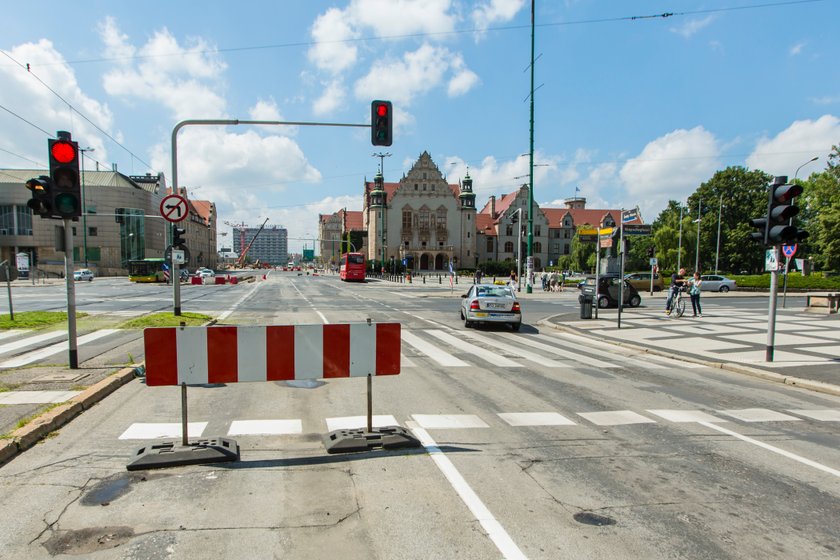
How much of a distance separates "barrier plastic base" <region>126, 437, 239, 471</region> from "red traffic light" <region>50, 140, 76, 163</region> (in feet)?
18.3

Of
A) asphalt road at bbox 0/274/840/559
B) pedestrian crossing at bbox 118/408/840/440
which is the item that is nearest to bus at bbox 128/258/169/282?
asphalt road at bbox 0/274/840/559

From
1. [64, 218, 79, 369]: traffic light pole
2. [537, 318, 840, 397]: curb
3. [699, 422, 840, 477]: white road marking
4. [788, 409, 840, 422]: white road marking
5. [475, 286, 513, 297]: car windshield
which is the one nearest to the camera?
[699, 422, 840, 477]: white road marking

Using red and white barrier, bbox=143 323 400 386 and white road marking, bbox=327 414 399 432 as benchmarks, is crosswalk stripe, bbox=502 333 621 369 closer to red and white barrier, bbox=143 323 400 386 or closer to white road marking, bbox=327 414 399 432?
white road marking, bbox=327 414 399 432

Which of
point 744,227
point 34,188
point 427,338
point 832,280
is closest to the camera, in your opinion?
point 34,188

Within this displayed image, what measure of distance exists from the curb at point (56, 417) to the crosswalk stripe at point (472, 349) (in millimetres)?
6533

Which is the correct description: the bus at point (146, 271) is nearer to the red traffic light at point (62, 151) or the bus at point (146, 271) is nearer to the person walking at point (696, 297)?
the red traffic light at point (62, 151)

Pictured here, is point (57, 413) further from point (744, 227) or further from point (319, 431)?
point (744, 227)

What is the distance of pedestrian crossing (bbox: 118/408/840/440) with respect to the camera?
18.2 feet

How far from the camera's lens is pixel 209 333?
16.3 feet

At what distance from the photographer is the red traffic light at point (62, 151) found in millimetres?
7832

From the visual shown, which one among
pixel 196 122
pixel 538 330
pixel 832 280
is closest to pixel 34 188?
pixel 196 122

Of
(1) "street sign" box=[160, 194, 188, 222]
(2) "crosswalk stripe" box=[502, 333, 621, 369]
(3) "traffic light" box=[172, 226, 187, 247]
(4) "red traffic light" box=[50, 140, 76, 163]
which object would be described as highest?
(4) "red traffic light" box=[50, 140, 76, 163]

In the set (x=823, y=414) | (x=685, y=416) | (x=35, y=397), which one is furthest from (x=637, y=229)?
(x=35, y=397)

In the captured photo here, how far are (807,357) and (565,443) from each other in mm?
8935
